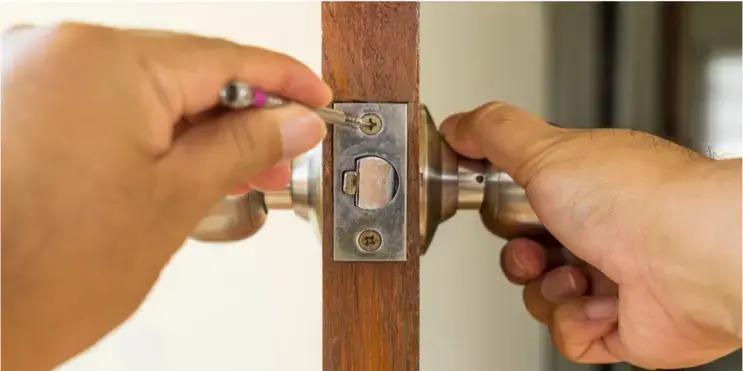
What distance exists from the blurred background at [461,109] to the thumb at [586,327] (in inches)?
9.9

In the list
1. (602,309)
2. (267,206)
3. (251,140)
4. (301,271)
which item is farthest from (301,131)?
(301,271)

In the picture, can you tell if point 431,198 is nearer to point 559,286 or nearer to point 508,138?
point 508,138

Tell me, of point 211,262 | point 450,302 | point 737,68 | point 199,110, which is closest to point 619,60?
point 737,68


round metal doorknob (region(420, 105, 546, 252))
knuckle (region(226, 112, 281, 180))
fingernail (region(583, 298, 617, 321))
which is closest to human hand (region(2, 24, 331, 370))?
knuckle (region(226, 112, 281, 180))

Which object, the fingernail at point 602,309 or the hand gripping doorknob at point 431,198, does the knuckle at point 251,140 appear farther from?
the fingernail at point 602,309

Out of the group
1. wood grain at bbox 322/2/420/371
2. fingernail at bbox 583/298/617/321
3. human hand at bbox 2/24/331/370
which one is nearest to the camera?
human hand at bbox 2/24/331/370

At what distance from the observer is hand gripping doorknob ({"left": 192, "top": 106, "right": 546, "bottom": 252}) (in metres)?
0.40

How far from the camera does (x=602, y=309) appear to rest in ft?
1.57

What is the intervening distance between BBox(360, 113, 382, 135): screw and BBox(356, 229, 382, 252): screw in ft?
0.16

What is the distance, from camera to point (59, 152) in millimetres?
256

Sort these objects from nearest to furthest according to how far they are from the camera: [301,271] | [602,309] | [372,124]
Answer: [372,124] → [602,309] → [301,271]

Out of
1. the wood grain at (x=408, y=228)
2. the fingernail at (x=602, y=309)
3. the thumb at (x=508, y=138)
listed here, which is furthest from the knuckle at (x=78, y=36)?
the fingernail at (x=602, y=309)

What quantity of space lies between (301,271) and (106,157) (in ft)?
1.53

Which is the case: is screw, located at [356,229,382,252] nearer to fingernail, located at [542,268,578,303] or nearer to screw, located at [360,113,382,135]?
screw, located at [360,113,382,135]
